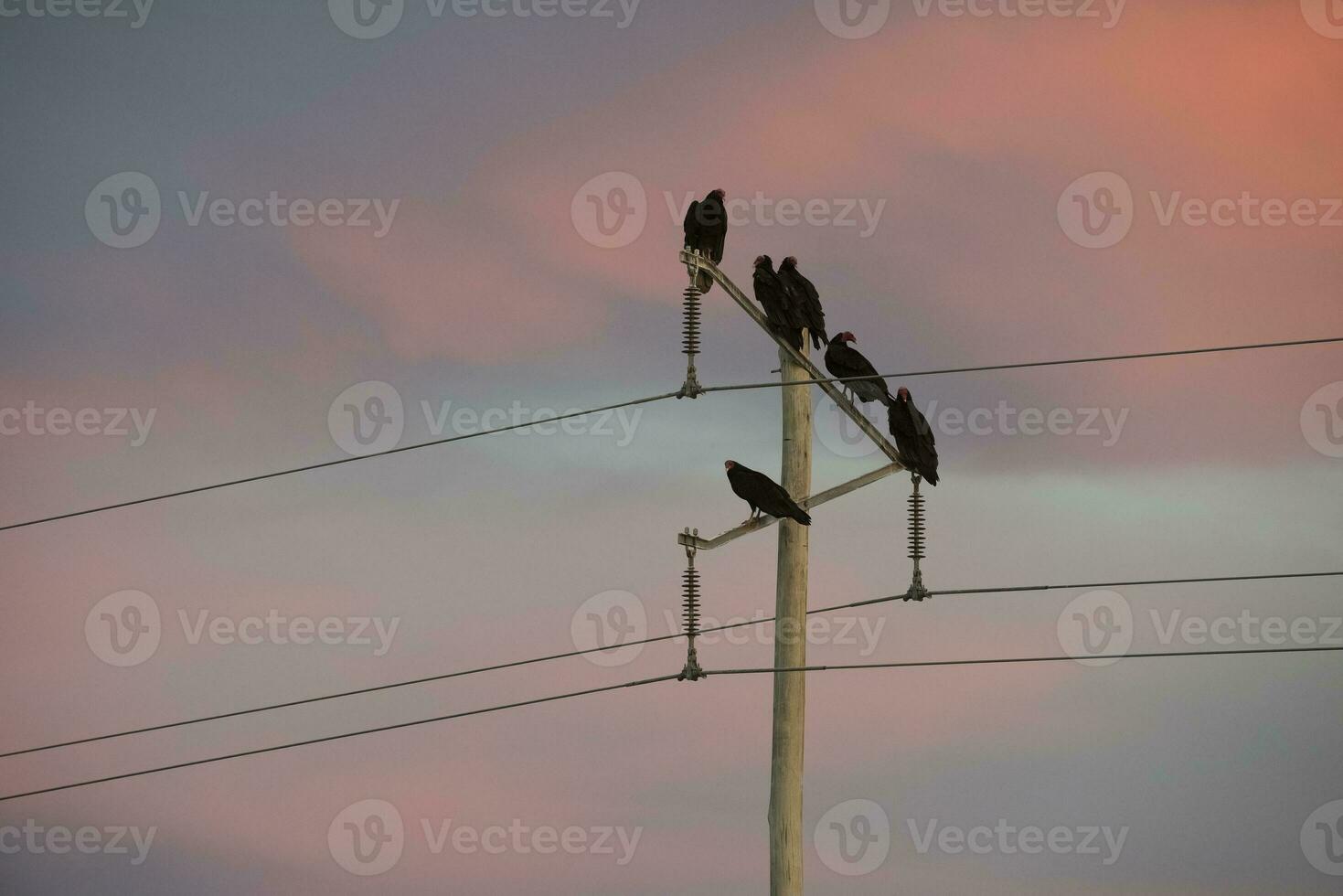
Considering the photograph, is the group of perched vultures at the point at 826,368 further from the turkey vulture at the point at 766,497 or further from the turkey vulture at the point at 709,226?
the turkey vulture at the point at 709,226

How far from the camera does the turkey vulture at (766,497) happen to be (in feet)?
42.3

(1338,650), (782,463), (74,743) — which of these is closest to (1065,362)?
(782,463)

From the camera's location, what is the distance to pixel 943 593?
45.0 ft

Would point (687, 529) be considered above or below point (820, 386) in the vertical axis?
below

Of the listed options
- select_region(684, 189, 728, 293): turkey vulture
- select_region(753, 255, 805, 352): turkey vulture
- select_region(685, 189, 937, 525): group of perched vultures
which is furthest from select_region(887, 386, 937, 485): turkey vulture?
select_region(684, 189, 728, 293): turkey vulture

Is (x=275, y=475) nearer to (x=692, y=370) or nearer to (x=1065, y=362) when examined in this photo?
(x=692, y=370)

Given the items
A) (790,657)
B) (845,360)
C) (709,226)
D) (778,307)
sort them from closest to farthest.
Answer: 1. (790,657)
2. (778,307)
3. (845,360)
4. (709,226)

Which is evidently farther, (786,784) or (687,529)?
(687,529)

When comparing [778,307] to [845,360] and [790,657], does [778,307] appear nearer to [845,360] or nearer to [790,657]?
[845,360]

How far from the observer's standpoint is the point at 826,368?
15.5m

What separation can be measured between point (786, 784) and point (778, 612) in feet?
3.97

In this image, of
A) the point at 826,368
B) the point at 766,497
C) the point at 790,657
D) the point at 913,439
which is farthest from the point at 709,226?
the point at 790,657

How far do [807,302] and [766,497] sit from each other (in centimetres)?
177

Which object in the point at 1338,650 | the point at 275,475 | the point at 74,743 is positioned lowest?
the point at 74,743
